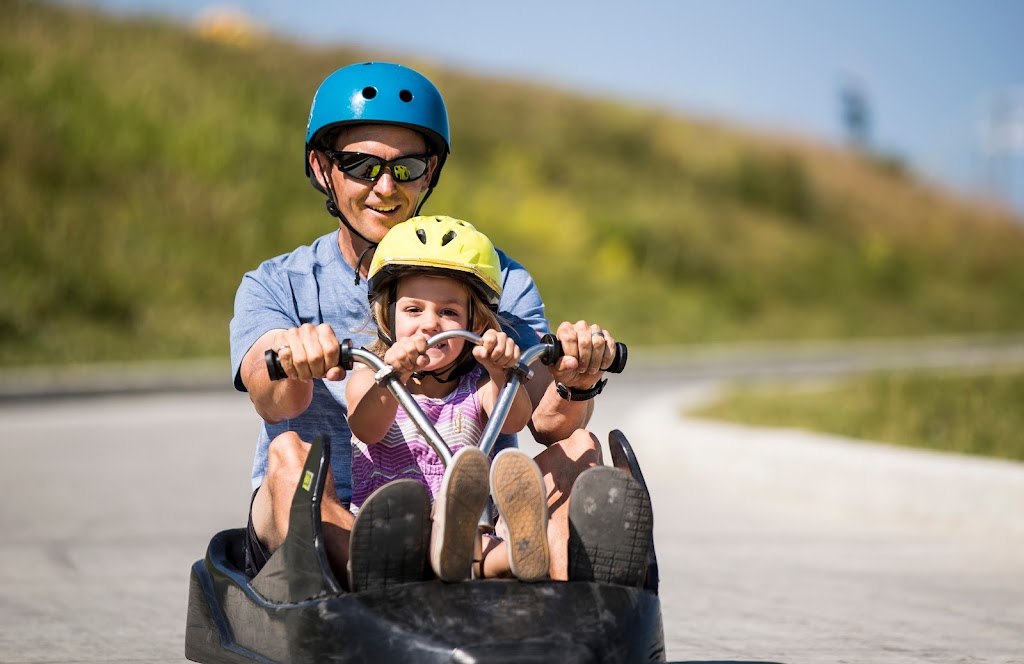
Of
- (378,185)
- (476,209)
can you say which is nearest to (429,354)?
(378,185)

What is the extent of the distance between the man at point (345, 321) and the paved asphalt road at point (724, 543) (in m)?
A: 1.12

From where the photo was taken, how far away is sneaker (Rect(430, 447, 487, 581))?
342cm

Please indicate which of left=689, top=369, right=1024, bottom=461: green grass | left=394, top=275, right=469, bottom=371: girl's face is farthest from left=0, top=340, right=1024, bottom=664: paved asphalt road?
left=394, top=275, right=469, bottom=371: girl's face

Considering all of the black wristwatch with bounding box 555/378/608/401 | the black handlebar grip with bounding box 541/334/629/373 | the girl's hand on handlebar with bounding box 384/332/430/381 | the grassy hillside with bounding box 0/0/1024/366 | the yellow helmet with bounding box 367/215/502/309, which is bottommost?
the black wristwatch with bounding box 555/378/608/401

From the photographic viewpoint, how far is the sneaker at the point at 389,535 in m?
3.49

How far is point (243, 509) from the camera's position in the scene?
30.1ft

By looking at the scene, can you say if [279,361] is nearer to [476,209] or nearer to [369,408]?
[369,408]

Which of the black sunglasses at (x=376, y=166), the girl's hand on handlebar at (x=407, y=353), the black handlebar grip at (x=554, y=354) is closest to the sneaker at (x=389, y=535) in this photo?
the girl's hand on handlebar at (x=407, y=353)

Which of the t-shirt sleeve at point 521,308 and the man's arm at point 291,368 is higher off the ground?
the t-shirt sleeve at point 521,308

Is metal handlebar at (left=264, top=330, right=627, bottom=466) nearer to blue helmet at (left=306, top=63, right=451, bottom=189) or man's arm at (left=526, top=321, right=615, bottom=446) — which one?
man's arm at (left=526, top=321, right=615, bottom=446)

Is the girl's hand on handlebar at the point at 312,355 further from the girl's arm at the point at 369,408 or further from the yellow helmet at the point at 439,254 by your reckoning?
the yellow helmet at the point at 439,254

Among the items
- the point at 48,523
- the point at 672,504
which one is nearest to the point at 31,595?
the point at 48,523

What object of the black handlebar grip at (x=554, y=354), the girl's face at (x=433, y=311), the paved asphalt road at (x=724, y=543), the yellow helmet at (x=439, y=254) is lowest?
the paved asphalt road at (x=724, y=543)

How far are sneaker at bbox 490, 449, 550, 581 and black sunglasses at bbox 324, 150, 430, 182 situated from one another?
163 centimetres
